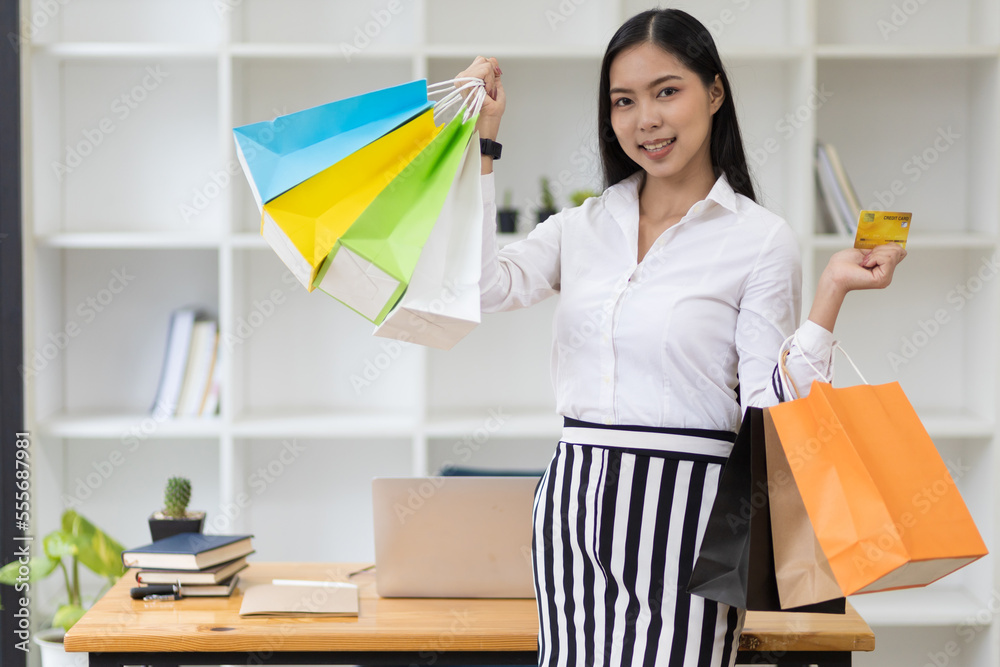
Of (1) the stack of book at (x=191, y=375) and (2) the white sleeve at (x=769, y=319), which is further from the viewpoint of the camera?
(1) the stack of book at (x=191, y=375)

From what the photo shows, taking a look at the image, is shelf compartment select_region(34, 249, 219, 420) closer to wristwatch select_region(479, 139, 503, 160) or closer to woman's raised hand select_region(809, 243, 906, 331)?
wristwatch select_region(479, 139, 503, 160)

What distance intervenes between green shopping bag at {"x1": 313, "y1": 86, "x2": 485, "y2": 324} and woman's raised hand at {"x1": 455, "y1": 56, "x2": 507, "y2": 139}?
0.11 m

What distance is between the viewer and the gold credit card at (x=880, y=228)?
1147 millimetres

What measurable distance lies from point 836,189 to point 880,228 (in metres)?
1.48

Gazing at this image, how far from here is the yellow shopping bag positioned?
3.60ft

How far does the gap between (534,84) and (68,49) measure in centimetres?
137

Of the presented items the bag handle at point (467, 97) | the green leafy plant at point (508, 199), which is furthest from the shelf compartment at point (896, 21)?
the bag handle at point (467, 97)

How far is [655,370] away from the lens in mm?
1245

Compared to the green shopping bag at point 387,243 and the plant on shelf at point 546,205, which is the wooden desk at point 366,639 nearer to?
the green shopping bag at point 387,243

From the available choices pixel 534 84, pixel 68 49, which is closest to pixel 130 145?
pixel 68 49

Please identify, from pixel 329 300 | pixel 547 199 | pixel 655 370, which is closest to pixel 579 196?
pixel 547 199

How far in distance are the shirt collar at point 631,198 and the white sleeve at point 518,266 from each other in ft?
0.34

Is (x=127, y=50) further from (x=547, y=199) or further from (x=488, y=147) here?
(x=488, y=147)

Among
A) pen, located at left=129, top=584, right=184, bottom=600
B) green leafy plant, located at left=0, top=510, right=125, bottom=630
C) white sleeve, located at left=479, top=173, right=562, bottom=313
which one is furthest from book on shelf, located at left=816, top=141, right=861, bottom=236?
green leafy plant, located at left=0, top=510, right=125, bottom=630
